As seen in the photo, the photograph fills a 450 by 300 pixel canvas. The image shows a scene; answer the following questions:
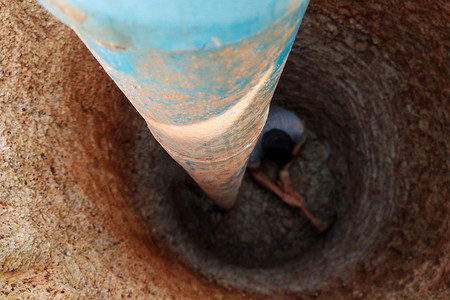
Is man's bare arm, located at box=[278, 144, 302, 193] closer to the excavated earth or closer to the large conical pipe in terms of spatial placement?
the excavated earth

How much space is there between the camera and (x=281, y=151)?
2.98 metres

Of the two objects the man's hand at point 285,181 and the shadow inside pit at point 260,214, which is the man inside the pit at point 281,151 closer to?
the man's hand at point 285,181

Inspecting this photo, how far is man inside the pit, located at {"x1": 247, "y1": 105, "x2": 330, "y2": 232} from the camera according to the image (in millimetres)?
2932

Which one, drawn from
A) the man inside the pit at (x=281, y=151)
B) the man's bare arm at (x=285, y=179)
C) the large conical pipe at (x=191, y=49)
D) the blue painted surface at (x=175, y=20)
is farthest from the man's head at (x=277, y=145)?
the blue painted surface at (x=175, y=20)

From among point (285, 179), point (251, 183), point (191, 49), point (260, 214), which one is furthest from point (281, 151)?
point (191, 49)

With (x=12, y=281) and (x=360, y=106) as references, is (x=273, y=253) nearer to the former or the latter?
(x=360, y=106)

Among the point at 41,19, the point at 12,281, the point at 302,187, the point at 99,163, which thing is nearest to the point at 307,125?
the point at 302,187

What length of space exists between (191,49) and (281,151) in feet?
8.34

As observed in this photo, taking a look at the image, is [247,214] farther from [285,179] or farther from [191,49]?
[191,49]

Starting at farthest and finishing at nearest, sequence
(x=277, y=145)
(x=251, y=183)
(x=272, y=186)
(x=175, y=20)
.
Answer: (x=251, y=183), (x=272, y=186), (x=277, y=145), (x=175, y=20)

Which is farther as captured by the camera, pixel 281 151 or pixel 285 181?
pixel 285 181

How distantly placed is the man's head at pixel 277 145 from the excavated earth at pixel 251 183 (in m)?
0.40

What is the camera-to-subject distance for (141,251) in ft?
A: 6.07

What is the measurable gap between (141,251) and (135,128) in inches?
34.3
